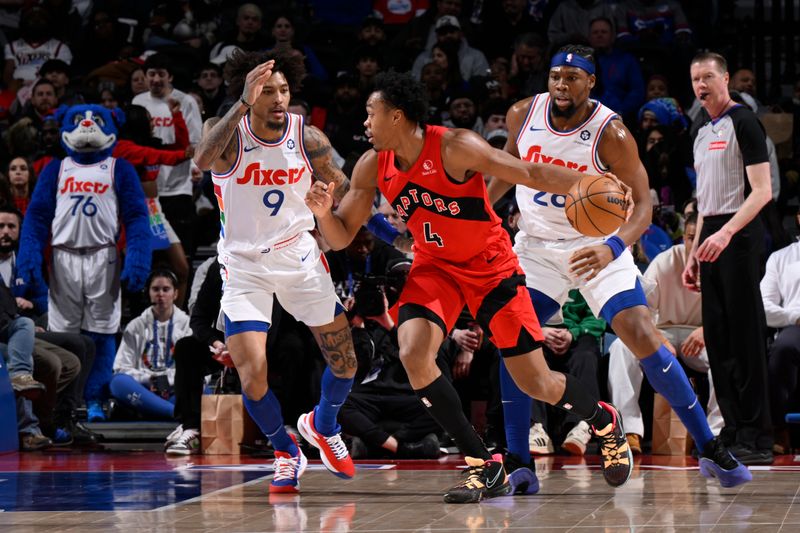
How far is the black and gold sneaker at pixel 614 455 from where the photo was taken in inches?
217

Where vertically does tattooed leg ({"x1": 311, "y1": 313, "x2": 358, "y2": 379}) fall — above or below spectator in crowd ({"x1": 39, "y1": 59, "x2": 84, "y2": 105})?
below

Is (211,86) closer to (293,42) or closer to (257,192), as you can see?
(293,42)

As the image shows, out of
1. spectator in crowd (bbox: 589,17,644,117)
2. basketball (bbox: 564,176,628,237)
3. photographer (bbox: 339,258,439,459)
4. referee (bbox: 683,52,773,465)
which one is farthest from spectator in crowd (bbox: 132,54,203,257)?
basketball (bbox: 564,176,628,237)

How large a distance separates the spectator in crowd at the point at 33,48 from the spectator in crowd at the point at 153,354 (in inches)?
181

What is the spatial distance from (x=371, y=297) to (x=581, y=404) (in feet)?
8.48

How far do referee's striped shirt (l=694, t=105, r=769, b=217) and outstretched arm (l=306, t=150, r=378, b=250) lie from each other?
7.55 ft

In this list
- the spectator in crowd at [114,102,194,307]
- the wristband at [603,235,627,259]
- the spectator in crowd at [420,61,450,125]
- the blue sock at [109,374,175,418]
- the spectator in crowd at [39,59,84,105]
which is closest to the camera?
the wristband at [603,235,627,259]

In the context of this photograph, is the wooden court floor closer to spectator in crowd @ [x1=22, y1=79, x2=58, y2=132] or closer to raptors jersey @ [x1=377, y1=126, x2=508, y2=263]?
raptors jersey @ [x1=377, y1=126, x2=508, y2=263]

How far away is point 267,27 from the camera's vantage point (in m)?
12.9

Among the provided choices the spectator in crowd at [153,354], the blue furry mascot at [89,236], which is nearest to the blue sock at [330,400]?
the spectator in crowd at [153,354]

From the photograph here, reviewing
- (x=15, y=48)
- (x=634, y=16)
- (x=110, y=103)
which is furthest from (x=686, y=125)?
(x=15, y=48)

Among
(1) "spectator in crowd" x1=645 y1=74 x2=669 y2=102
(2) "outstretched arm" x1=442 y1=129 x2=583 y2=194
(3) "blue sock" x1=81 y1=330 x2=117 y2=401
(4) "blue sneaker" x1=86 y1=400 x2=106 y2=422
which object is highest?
(1) "spectator in crowd" x1=645 y1=74 x2=669 y2=102

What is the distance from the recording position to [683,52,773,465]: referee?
21.8 ft

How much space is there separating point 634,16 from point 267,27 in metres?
3.91
